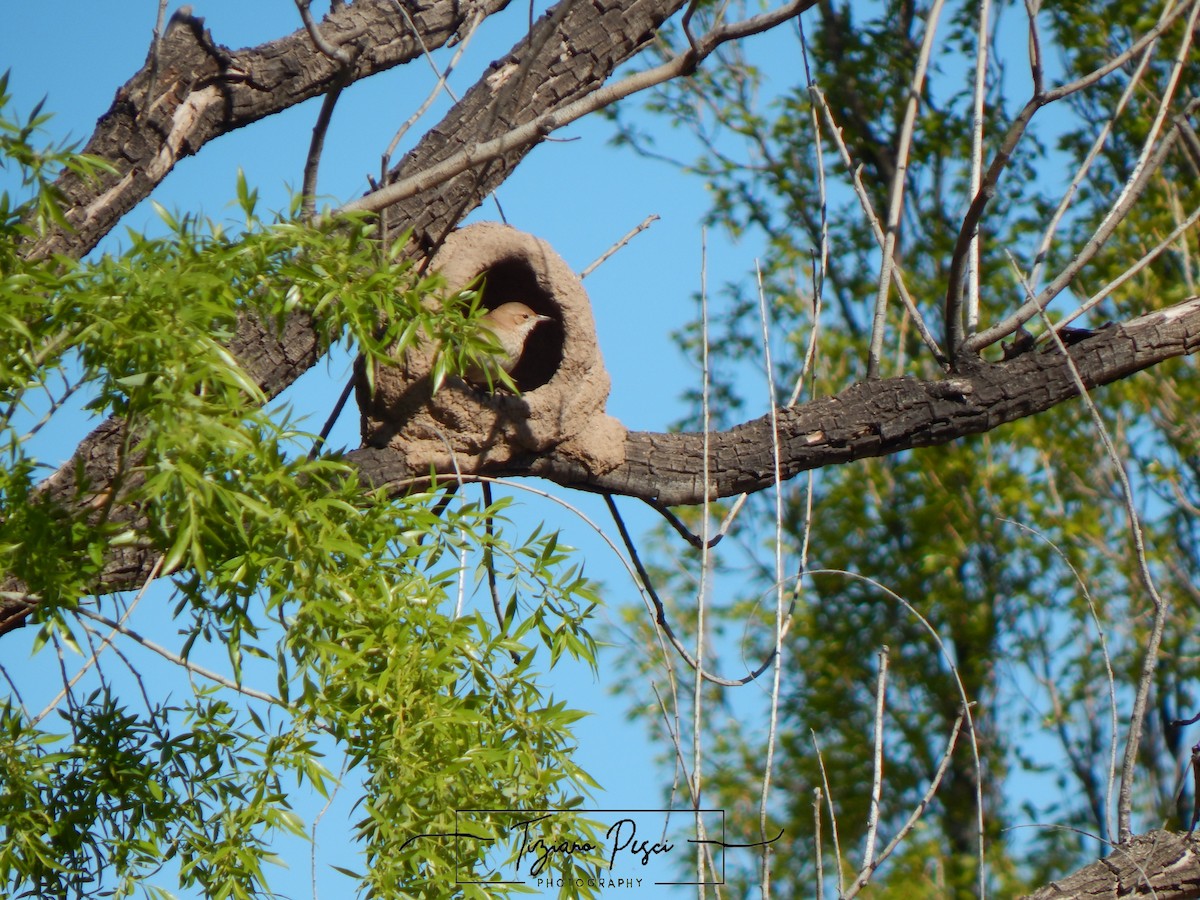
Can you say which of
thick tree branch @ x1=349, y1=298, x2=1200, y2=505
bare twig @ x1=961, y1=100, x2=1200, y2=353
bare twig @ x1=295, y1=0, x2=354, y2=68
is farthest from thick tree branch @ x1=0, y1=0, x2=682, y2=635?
bare twig @ x1=961, y1=100, x2=1200, y2=353

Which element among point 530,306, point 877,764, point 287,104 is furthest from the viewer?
point 530,306

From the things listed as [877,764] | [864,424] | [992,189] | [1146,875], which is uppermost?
[992,189]

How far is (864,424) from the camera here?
3664 mm

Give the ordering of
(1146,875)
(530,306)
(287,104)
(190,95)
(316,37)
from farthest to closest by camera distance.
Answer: (530,306) < (287,104) < (190,95) < (316,37) < (1146,875)

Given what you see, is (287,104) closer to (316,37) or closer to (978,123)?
(316,37)

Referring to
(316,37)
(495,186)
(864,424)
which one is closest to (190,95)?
(316,37)

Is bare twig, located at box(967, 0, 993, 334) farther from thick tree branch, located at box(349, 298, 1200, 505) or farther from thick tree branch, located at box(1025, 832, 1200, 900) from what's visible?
thick tree branch, located at box(1025, 832, 1200, 900)

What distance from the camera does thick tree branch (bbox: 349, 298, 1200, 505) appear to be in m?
3.67

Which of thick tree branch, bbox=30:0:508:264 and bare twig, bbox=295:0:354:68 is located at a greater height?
thick tree branch, bbox=30:0:508:264

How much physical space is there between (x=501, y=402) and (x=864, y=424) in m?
1.05

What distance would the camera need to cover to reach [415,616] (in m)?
2.59

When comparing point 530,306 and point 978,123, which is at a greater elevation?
point 530,306

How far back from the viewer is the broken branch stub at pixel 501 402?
11.3 ft

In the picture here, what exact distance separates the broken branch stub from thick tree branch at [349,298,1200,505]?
0.31 ft
